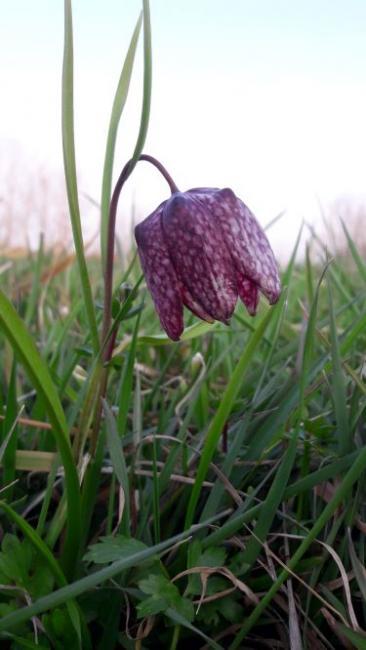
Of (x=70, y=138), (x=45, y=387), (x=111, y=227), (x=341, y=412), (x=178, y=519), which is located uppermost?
(x=70, y=138)

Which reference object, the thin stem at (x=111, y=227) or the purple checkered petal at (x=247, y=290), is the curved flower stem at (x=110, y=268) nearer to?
the thin stem at (x=111, y=227)

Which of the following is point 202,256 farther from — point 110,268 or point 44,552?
point 44,552

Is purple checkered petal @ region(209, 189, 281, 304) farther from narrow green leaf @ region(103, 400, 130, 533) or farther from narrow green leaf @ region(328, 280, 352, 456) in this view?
narrow green leaf @ region(103, 400, 130, 533)

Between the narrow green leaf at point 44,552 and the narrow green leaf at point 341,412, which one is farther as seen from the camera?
the narrow green leaf at point 341,412

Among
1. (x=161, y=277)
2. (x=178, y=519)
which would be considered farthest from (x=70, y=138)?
(x=178, y=519)

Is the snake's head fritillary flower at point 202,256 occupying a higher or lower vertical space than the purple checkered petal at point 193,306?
higher

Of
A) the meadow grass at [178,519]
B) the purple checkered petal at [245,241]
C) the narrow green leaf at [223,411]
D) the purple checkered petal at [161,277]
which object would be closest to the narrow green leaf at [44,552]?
the meadow grass at [178,519]

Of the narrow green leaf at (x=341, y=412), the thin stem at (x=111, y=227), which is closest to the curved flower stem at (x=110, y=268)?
the thin stem at (x=111, y=227)

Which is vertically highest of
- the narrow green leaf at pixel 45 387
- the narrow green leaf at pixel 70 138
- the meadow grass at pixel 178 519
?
the narrow green leaf at pixel 70 138
